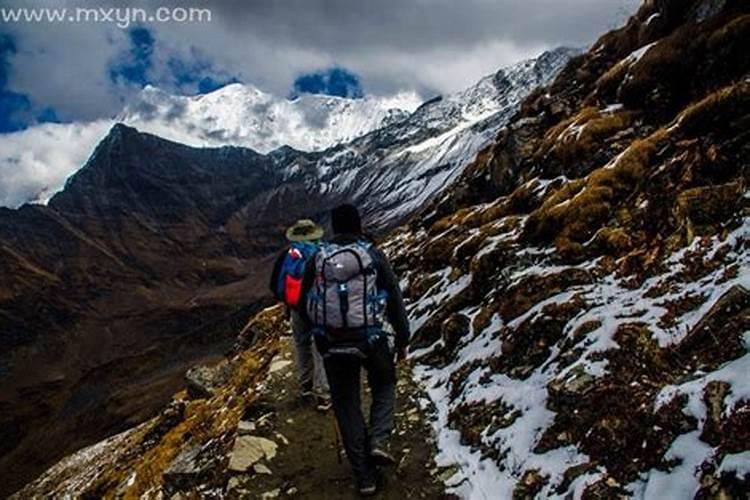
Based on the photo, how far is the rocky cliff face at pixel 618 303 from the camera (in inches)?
303

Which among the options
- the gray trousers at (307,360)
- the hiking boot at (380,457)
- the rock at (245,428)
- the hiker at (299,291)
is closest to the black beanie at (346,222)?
the hiker at (299,291)

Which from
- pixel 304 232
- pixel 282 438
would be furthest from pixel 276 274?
pixel 282 438

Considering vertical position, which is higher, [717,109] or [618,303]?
[717,109]

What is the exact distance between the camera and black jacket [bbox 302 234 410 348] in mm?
9070

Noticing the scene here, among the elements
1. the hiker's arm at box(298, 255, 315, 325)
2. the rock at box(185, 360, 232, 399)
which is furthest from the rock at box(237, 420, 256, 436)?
the rock at box(185, 360, 232, 399)

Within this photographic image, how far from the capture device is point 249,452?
11.7 metres

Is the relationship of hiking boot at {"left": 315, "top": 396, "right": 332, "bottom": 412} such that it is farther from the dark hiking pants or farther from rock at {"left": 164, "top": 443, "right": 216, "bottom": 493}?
the dark hiking pants

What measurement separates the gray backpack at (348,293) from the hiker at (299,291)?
1.63 m

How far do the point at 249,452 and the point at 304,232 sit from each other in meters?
4.10

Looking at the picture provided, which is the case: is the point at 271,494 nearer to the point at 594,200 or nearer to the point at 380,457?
the point at 380,457

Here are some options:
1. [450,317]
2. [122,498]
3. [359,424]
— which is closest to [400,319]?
[359,424]

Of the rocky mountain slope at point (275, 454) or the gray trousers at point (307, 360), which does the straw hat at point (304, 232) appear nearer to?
the gray trousers at point (307, 360)

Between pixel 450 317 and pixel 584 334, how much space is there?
560 cm

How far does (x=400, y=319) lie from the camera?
30.5 ft
